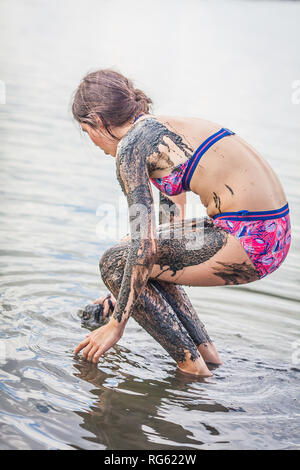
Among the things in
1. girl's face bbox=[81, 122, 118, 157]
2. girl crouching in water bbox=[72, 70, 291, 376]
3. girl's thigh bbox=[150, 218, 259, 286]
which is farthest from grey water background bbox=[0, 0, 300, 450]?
girl's thigh bbox=[150, 218, 259, 286]

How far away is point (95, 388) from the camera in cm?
310

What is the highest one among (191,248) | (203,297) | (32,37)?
(32,37)

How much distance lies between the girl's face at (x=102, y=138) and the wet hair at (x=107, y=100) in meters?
0.02

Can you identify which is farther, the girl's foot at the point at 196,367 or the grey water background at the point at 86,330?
the girl's foot at the point at 196,367

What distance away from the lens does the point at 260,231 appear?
123 inches

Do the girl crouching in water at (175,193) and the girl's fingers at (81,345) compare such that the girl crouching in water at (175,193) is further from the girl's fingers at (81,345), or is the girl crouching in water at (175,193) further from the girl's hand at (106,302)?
the girl's hand at (106,302)

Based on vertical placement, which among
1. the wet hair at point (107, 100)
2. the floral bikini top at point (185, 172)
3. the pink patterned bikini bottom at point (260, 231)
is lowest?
the pink patterned bikini bottom at point (260, 231)

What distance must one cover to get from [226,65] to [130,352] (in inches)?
547

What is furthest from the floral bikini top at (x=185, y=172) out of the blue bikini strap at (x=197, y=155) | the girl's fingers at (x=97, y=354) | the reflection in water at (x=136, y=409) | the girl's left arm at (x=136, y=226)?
the reflection in water at (x=136, y=409)

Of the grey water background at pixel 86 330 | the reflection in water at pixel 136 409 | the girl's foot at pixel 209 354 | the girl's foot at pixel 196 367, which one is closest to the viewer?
the reflection in water at pixel 136 409

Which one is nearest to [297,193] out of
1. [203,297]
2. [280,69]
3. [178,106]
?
[203,297]

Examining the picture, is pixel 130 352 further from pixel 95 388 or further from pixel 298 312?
pixel 298 312

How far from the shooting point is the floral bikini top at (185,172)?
3.10m

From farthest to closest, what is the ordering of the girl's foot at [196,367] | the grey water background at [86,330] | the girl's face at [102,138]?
the girl's foot at [196,367] → the girl's face at [102,138] → the grey water background at [86,330]
